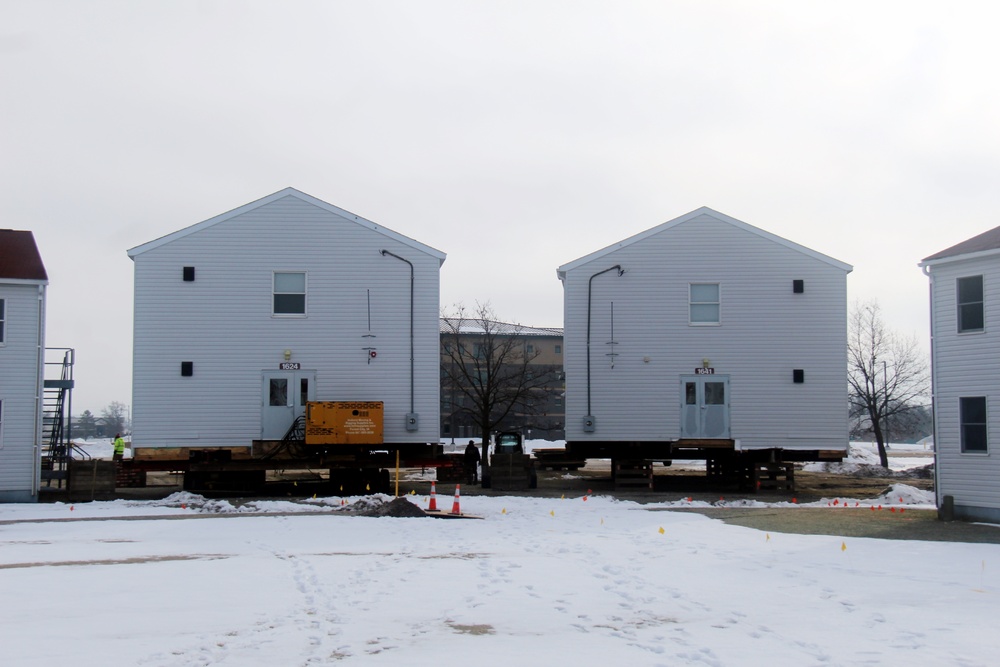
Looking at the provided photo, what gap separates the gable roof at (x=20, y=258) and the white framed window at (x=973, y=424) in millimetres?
22146

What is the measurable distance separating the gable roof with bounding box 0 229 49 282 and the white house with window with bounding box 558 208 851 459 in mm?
14148

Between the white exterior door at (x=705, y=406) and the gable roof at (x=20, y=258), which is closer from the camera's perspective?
the gable roof at (x=20, y=258)

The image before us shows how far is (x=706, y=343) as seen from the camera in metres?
29.8

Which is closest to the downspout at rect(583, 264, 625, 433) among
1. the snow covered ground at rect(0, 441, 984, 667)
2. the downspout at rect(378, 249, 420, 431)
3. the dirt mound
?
the downspout at rect(378, 249, 420, 431)

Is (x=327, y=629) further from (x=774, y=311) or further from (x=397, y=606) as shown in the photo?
(x=774, y=311)

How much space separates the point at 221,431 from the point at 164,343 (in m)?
2.82

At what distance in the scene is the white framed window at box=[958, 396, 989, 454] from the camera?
72.0 ft

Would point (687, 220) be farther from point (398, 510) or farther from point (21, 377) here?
point (21, 377)

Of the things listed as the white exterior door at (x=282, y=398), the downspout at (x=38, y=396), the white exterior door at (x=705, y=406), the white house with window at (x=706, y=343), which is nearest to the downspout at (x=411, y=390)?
the white exterior door at (x=282, y=398)

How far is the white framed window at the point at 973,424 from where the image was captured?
864 inches

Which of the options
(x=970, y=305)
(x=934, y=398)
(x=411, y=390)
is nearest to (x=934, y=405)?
(x=934, y=398)

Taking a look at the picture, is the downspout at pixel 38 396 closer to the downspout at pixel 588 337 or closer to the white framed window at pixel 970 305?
the downspout at pixel 588 337

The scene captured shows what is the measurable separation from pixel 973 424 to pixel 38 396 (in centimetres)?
2222

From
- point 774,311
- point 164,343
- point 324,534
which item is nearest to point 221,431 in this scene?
point 164,343
